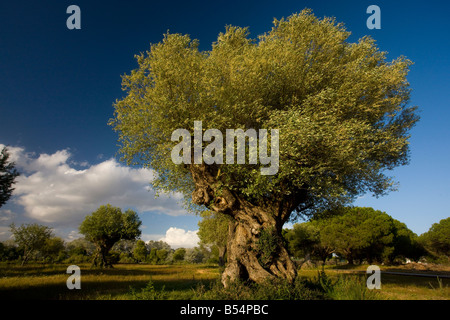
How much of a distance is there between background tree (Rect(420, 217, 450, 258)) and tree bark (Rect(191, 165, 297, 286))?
75.9m

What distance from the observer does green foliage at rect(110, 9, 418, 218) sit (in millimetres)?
14291

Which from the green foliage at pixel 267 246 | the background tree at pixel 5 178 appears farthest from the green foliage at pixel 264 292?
the background tree at pixel 5 178

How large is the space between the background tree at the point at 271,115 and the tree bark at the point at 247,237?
0.25ft

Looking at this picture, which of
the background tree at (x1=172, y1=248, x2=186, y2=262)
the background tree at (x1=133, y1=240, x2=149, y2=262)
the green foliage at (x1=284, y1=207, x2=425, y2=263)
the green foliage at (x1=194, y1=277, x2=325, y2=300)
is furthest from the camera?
the background tree at (x1=172, y1=248, x2=186, y2=262)

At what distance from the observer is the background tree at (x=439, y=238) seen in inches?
2471

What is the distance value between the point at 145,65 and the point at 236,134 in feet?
29.4

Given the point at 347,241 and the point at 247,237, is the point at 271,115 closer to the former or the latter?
the point at 247,237

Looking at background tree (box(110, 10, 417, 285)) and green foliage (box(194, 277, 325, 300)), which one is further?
background tree (box(110, 10, 417, 285))

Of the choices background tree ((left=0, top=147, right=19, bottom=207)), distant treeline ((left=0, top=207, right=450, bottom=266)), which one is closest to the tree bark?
background tree ((left=0, top=147, right=19, bottom=207))

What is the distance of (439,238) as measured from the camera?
63844 millimetres

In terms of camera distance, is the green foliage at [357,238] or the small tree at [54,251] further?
the small tree at [54,251]

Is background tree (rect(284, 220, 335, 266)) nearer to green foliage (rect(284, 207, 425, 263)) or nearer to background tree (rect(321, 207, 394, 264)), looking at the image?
green foliage (rect(284, 207, 425, 263))

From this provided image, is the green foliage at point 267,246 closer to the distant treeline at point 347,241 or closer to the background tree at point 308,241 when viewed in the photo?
the distant treeline at point 347,241
